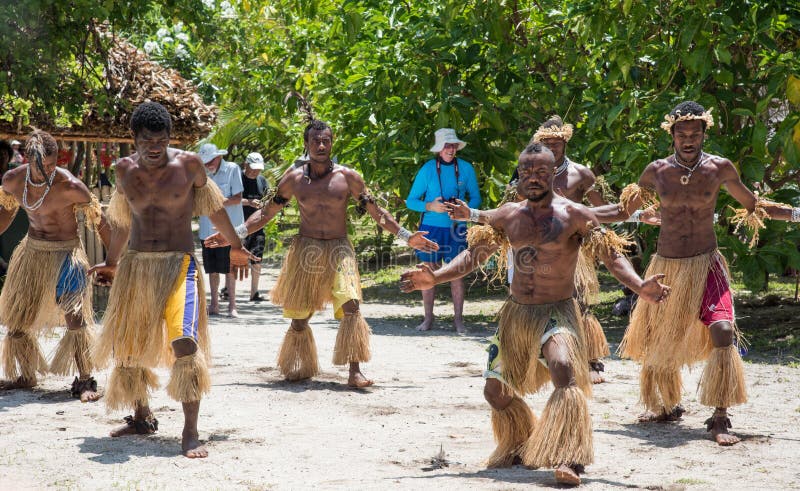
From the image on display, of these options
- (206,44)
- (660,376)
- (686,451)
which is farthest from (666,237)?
(206,44)

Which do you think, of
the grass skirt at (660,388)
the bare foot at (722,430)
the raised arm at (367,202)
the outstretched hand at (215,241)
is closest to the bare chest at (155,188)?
the outstretched hand at (215,241)

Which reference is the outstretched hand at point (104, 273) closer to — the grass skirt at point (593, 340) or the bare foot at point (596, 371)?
the grass skirt at point (593, 340)

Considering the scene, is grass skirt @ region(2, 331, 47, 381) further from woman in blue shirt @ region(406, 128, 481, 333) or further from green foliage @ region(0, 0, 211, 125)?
woman in blue shirt @ region(406, 128, 481, 333)

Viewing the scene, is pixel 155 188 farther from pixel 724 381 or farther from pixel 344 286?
pixel 724 381

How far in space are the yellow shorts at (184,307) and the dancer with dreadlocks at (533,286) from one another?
116 cm

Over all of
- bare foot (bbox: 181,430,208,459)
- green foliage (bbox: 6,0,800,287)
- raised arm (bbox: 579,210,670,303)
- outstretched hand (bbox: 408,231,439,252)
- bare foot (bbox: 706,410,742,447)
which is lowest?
bare foot (bbox: 181,430,208,459)

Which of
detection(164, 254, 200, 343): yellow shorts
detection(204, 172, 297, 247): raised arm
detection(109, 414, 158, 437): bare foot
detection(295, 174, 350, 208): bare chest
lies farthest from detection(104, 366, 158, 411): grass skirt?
detection(295, 174, 350, 208): bare chest

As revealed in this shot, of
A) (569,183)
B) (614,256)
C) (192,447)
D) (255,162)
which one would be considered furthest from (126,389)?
(255,162)

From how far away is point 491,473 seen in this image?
4.68m

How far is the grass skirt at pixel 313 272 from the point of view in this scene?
7.01 m

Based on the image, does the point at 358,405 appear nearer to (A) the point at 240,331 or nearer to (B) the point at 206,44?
(A) the point at 240,331

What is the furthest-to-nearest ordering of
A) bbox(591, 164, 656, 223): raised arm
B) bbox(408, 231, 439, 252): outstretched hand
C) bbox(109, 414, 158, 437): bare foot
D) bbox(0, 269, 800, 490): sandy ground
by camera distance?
bbox(408, 231, 439, 252): outstretched hand < bbox(591, 164, 656, 223): raised arm < bbox(109, 414, 158, 437): bare foot < bbox(0, 269, 800, 490): sandy ground

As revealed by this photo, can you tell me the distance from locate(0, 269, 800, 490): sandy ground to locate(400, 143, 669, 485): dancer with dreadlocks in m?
0.33

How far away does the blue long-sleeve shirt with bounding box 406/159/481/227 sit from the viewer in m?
9.56
